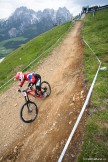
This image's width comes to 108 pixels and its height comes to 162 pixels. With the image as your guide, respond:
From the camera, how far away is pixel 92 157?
9.30 m

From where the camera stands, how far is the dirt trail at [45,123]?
36.2 ft

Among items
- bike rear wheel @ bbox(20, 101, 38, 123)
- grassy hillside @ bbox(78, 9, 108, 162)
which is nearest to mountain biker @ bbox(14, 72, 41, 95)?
bike rear wheel @ bbox(20, 101, 38, 123)

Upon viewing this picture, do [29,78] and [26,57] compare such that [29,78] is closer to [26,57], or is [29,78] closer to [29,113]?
[29,113]

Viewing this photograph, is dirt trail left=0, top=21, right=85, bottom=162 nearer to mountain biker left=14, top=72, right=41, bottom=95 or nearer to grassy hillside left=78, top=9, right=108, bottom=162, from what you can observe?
grassy hillside left=78, top=9, right=108, bottom=162

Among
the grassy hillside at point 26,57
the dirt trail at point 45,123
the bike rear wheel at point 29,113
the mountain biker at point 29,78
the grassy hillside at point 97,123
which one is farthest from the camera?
the grassy hillside at point 26,57

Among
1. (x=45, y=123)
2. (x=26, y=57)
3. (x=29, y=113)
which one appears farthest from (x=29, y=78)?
(x=26, y=57)

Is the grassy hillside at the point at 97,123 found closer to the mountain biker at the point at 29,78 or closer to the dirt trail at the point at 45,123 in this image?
the dirt trail at the point at 45,123

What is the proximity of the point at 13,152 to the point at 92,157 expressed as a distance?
4.71 meters

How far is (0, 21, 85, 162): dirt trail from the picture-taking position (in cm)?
1103

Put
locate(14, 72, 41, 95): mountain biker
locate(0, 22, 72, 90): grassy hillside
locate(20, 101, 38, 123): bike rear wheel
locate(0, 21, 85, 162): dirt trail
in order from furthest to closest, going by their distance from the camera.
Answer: locate(0, 22, 72, 90): grassy hillside → locate(14, 72, 41, 95): mountain biker → locate(20, 101, 38, 123): bike rear wheel → locate(0, 21, 85, 162): dirt trail

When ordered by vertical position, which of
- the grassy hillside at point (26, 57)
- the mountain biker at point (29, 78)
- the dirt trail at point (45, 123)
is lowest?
the grassy hillside at point (26, 57)

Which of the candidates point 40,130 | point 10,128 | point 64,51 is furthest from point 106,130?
point 64,51

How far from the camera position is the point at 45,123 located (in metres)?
13.1

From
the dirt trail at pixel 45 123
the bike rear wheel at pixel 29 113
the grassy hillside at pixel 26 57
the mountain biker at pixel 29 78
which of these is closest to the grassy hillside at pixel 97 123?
the dirt trail at pixel 45 123
